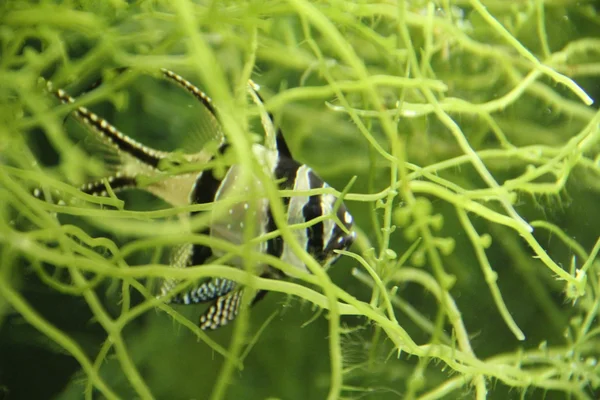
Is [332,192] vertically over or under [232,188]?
over

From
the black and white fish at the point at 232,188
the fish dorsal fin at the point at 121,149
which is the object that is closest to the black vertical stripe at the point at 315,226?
the black and white fish at the point at 232,188

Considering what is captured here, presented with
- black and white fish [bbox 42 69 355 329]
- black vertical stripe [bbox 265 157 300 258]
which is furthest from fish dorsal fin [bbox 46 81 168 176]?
black vertical stripe [bbox 265 157 300 258]

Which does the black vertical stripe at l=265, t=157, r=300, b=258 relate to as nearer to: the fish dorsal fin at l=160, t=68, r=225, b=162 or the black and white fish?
the black and white fish

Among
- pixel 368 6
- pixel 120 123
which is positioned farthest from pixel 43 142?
pixel 368 6

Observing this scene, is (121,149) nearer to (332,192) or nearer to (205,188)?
(205,188)

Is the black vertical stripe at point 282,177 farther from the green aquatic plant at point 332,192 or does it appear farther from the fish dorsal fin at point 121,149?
the fish dorsal fin at point 121,149

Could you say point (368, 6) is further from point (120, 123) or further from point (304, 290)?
point (120, 123)

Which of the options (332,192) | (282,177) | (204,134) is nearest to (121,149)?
(204,134)
